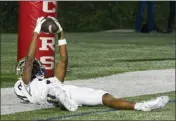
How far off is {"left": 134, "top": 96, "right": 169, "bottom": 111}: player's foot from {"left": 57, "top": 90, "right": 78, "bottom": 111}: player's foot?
71cm

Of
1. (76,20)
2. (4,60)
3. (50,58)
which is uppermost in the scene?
(50,58)

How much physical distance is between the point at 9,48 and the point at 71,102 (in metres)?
13.6

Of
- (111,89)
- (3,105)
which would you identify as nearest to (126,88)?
(111,89)

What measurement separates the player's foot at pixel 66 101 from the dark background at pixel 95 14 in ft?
111

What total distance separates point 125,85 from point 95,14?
33.4 meters

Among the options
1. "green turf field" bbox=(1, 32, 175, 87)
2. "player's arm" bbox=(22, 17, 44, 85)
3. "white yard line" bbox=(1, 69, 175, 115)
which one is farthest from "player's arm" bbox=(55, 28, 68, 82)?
"green turf field" bbox=(1, 32, 175, 87)

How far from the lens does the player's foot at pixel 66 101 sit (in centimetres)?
681

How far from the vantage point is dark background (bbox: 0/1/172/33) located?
138ft

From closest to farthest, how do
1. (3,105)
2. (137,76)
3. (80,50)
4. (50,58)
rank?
(3,105) < (50,58) < (137,76) < (80,50)

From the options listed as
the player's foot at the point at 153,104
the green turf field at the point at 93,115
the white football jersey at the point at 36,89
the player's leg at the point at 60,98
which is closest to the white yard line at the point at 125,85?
the green turf field at the point at 93,115

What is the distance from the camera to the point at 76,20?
43312 millimetres

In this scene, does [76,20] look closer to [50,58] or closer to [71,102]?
[50,58]

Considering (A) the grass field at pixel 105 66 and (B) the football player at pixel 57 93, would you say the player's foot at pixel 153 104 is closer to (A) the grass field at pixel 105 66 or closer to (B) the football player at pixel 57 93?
(B) the football player at pixel 57 93

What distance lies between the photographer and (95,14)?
144 feet
